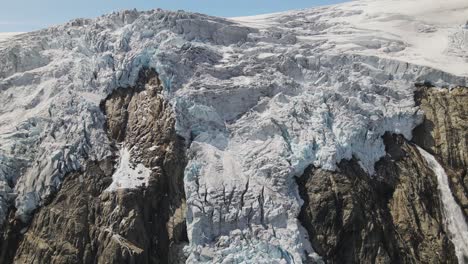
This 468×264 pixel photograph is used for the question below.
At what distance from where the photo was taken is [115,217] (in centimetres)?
1673

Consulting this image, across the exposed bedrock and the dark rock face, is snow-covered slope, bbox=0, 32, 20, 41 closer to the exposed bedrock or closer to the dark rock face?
the exposed bedrock

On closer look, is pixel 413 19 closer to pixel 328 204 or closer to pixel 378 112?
pixel 378 112

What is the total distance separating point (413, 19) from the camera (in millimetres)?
30328

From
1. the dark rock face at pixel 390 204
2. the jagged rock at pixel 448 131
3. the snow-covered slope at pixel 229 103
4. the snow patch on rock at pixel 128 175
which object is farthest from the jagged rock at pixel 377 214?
the snow patch on rock at pixel 128 175

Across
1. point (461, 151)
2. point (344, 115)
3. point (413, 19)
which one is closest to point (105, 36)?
point (344, 115)

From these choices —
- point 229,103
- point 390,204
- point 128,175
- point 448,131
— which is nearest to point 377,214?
point 390,204

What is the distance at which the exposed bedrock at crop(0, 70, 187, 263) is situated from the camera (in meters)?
16.1

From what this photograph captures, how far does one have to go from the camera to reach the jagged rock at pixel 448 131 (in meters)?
20.0

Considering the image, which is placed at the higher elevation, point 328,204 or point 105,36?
point 105,36

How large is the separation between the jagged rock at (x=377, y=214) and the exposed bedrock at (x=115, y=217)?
4.56m

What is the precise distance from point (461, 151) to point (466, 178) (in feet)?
3.78

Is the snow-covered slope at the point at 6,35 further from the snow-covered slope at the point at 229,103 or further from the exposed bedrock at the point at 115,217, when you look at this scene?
the exposed bedrock at the point at 115,217

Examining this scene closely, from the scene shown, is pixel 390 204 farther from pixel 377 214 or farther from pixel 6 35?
pixel 6 35

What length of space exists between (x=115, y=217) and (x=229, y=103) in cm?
670
